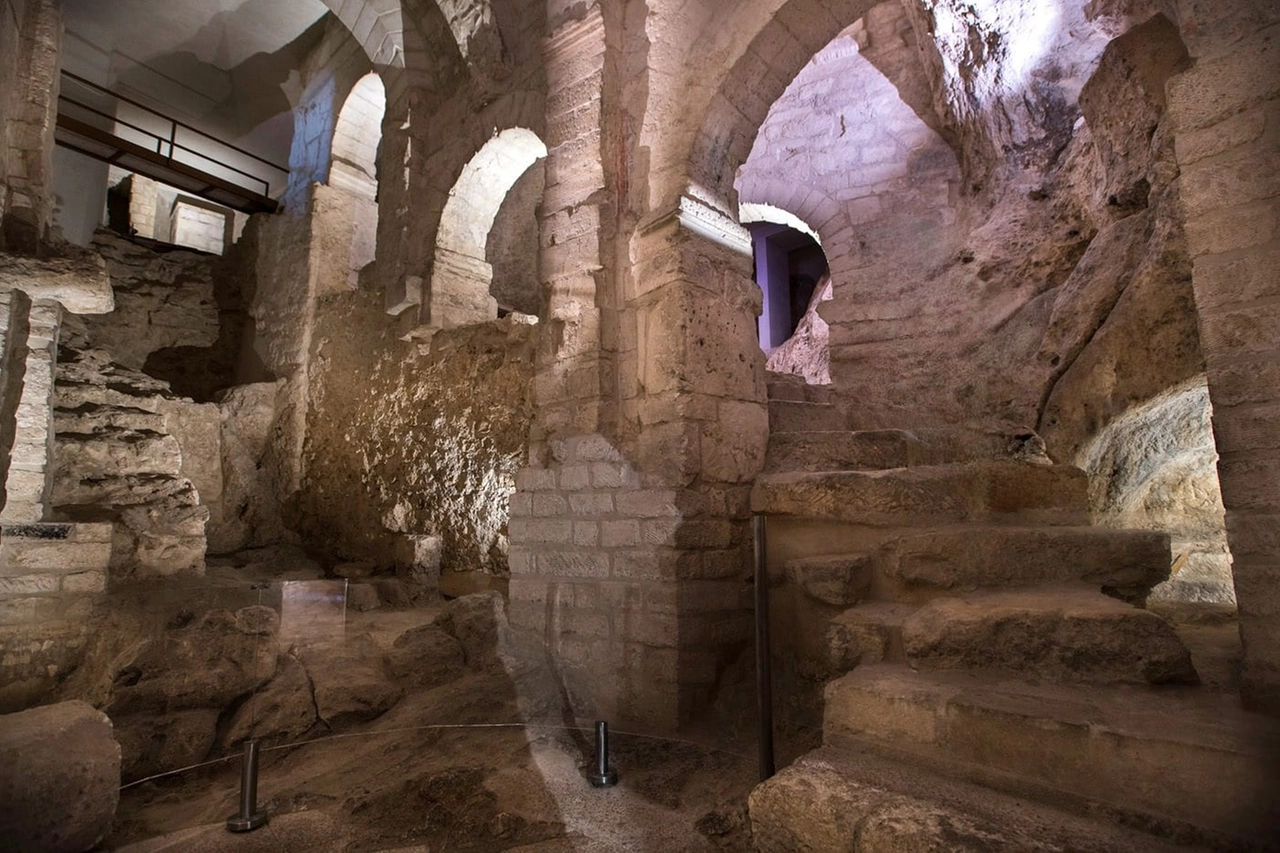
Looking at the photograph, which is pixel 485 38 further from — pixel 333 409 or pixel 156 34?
pixel 156 34

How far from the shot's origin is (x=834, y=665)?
259 cm

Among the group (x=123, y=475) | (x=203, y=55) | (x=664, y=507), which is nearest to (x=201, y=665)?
(x=123, y=475)

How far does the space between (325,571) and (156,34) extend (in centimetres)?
873

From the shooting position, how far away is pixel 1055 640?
2.03 m

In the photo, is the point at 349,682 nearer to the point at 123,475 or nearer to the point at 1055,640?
the point at 123,475

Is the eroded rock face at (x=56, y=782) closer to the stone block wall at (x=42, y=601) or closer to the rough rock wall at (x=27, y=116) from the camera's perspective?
the stone block wall at (x=42, y=601)

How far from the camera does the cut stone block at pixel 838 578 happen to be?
295 cm

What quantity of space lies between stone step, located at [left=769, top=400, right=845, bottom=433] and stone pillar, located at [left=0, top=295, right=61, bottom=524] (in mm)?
4745

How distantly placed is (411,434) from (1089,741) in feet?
16.6

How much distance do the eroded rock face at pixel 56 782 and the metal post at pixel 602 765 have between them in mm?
1658

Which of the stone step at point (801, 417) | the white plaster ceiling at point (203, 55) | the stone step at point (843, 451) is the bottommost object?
the stone step at point (843, 451)

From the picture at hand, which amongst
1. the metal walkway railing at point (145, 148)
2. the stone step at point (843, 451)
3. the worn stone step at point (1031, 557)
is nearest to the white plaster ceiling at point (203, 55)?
the metal walkway railing at point (145, 148)

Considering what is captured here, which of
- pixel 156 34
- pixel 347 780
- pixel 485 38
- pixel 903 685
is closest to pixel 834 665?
pixel 903 685

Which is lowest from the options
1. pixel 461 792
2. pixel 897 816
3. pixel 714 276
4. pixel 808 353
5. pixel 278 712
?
pixel 461 792
